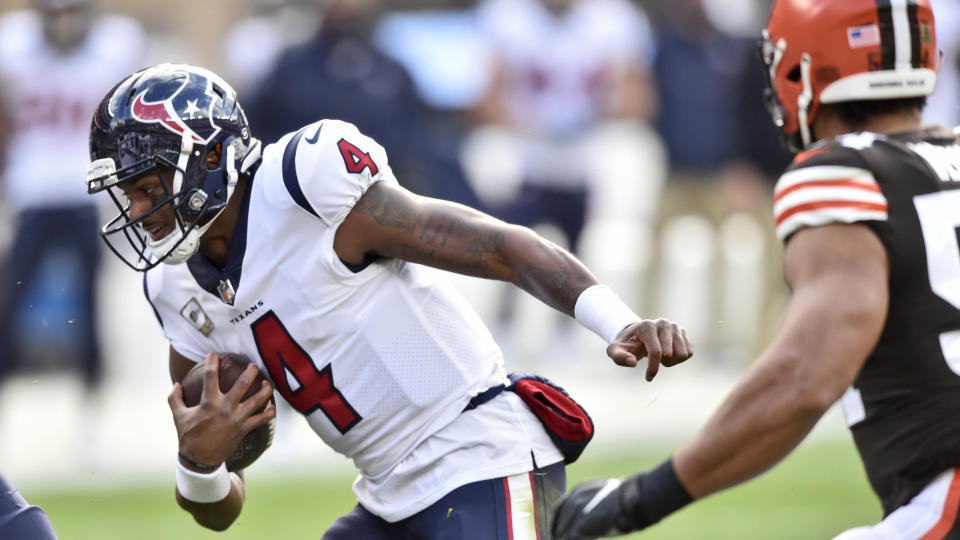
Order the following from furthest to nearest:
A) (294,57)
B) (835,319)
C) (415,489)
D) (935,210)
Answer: (294,57), (415,489), (935,210), (835,319)

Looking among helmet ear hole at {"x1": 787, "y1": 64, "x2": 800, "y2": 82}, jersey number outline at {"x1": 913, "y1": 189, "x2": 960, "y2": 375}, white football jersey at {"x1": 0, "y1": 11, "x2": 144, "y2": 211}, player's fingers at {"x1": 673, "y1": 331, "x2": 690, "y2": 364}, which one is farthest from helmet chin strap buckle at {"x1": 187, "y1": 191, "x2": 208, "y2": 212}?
white football jersey at {"x1": 0, "y1": 11, "x2": 144, "y2": 211}

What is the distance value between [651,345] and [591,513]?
0.54 meters

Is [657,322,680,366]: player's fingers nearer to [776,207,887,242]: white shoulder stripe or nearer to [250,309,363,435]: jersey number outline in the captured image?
[776,207,887,242]: white shoulder stripe

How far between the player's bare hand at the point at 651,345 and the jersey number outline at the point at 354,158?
0.74 m

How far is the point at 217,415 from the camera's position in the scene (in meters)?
3.47

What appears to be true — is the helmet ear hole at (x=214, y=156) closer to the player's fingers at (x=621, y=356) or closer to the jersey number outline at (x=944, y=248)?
the player's fingers at (x=621, y=356)

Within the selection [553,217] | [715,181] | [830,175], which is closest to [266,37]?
[553,217]

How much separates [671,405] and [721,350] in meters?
0.90

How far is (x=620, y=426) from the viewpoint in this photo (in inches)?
338

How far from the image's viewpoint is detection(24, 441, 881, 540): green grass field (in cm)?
628

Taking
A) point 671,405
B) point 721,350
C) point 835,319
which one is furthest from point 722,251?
point 835,319

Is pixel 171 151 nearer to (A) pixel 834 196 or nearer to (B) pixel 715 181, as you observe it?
(A) pixel 834 196

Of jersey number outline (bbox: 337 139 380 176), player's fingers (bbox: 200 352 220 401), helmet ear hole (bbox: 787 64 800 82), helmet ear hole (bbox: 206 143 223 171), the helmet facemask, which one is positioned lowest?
player's fingers (bbox: 200 352 220 401)

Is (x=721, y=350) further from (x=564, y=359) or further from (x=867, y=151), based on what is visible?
(x=867, y=151)
